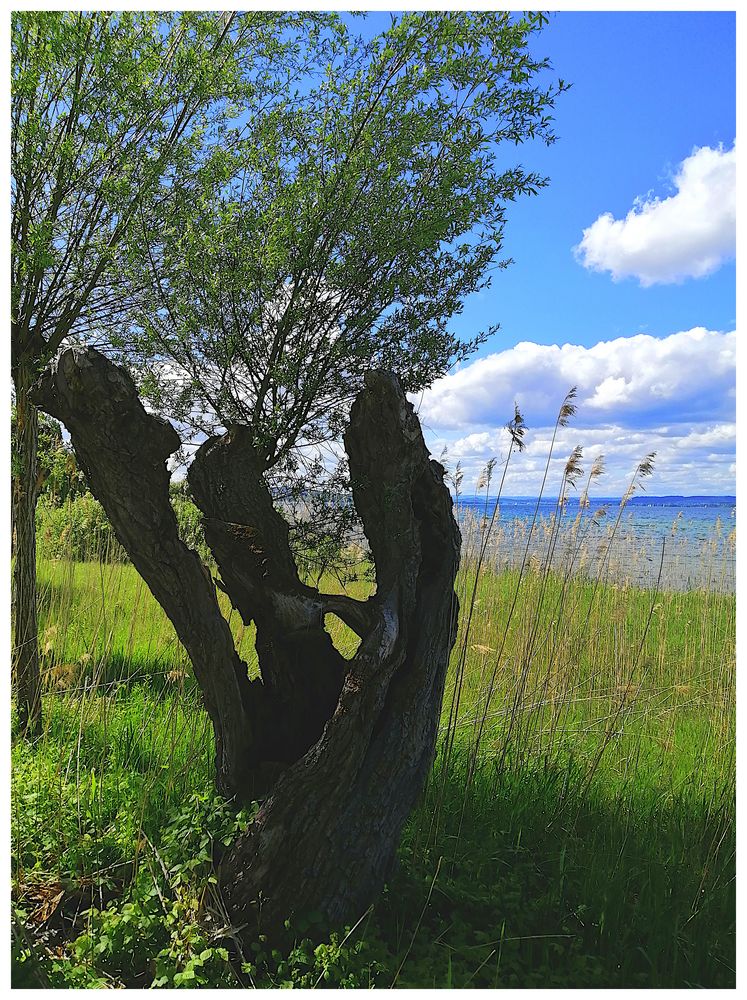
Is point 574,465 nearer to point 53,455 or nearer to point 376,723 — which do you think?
point 376,723

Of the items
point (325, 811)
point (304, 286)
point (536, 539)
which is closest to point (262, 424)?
point (304, 286)

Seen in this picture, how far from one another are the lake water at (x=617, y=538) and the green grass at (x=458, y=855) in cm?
51

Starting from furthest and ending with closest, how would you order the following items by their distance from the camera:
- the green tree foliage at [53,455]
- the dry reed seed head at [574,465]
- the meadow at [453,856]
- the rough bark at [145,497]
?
the green tree foliage at [53,455], the dry reed seed head at [574,465], the rough bark at [145,497], the meadow at [453,856]

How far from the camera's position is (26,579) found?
3.77 meters

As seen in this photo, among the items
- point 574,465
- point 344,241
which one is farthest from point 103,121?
point 574,465

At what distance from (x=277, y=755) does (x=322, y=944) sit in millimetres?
681

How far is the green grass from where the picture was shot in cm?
232

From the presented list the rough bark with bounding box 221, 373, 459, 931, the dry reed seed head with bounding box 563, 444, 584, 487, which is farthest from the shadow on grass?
the dry reed seed head with bounding box 563, 444, 584, 487

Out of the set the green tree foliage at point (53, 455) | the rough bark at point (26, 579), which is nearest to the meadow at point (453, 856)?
the rough bark at point (26, 579)

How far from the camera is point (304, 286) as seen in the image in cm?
279

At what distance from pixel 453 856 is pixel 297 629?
1074mm

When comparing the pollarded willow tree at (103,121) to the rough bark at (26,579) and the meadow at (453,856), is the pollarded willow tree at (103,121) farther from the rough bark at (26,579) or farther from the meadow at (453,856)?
the meadow at (453,856)

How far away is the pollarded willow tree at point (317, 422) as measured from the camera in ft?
7.80
